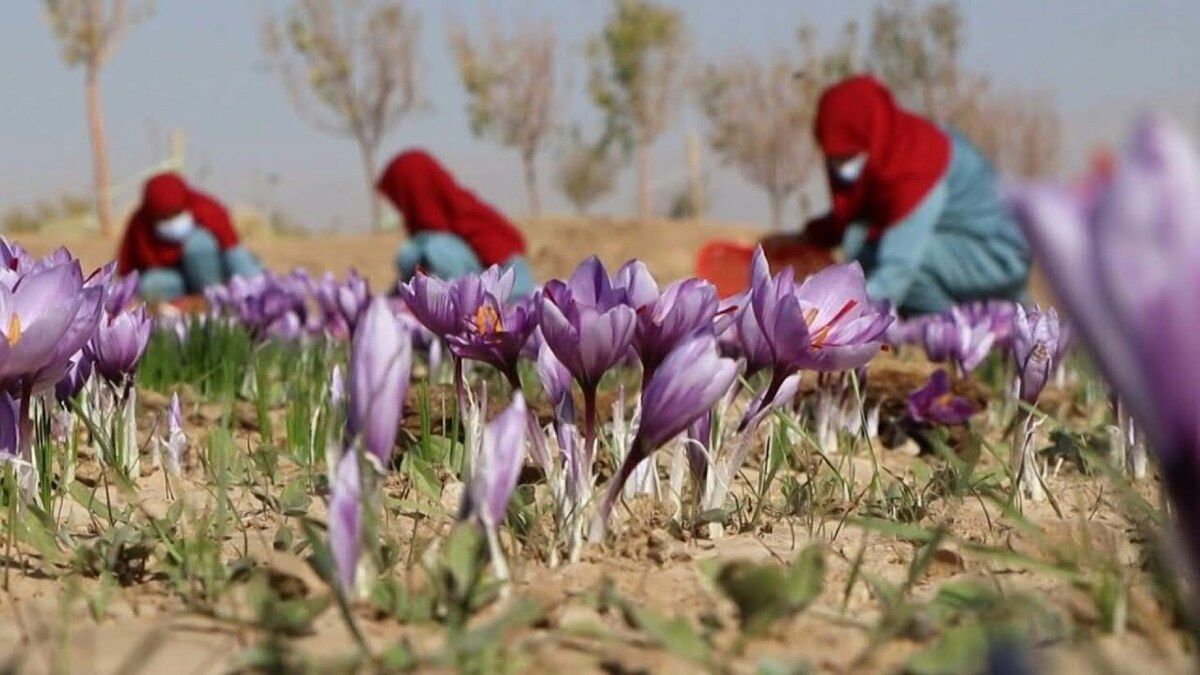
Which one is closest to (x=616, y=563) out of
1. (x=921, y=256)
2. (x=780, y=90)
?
(x=921, y=256)

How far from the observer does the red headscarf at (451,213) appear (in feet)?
28.2

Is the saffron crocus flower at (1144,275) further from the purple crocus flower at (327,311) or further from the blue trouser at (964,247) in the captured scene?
the blue trouser at (964,247)

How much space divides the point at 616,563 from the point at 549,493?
20cm

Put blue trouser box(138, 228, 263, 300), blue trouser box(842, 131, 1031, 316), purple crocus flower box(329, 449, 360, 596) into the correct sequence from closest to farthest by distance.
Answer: purple crocus flower box(329, 449, 360, 596)
blue trouser box(842, 131, 1031, 316)
blue trouser box(138, 228, 263, 300)

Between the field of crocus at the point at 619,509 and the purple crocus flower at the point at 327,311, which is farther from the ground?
the field of crocus at the point at 619,509

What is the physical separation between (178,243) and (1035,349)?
27.3 ft

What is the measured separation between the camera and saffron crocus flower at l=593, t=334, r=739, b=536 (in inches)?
63.1

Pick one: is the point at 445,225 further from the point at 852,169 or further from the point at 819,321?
the point at 819,321

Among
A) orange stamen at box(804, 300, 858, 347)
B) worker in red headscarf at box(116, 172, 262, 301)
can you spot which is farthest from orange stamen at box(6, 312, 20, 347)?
worker in red headscarf at box(116, 172, 262, 301)

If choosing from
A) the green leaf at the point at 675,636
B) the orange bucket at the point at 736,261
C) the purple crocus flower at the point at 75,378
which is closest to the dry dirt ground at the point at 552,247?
the orange bucket at the point at 736,261

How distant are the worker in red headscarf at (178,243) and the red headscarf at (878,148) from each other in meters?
4.35

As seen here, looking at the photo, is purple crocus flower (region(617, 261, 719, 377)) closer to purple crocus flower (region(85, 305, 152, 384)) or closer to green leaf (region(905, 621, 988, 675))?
green leaf (region(905, 621, 988, 675))

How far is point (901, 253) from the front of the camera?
6996mm

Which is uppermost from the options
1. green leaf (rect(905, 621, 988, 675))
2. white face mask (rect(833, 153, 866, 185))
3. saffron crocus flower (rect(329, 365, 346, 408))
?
saffron crocus flower (rect(329, 365, 346, 408))
